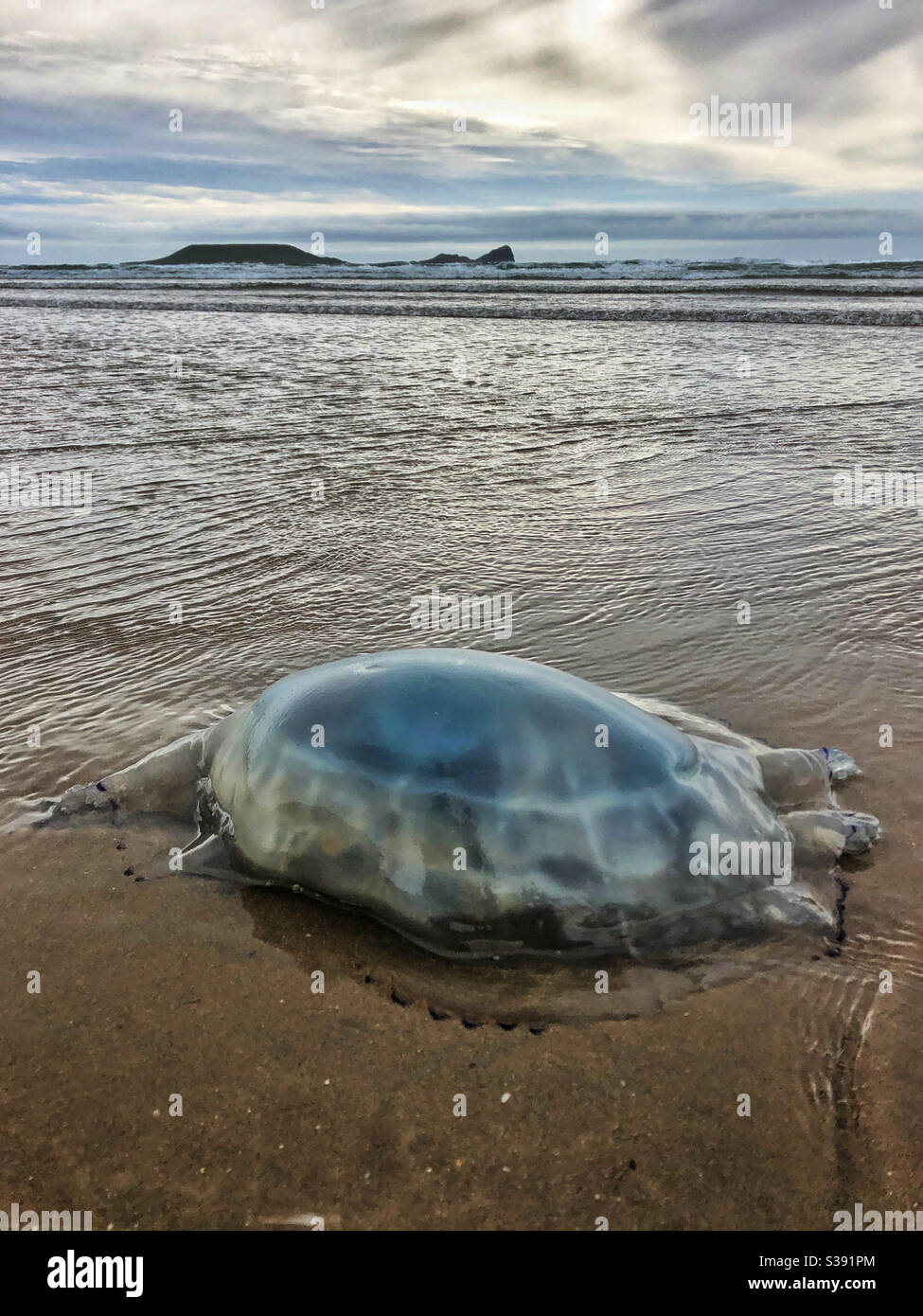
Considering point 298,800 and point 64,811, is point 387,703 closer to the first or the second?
point 298,800

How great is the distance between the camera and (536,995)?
257 cm

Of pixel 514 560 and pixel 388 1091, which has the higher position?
pixel 514 560

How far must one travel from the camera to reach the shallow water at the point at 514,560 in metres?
3.48

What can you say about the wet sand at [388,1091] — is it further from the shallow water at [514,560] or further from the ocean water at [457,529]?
the ocean water at [457,529]

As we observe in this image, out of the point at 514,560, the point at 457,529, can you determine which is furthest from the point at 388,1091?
the point at 457,529

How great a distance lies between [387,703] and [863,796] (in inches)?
79.6

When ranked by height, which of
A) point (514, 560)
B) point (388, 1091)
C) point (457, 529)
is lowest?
point (388, 1091)

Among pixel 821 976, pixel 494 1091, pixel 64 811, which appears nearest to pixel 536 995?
pixel 494 1091

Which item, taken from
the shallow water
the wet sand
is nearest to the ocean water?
the shallow water

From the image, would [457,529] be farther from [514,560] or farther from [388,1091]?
[388,1091]

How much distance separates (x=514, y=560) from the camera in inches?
240

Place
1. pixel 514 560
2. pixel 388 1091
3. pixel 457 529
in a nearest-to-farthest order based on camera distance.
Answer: pixel 388 1091
pixel 514 560
pixel 457 529

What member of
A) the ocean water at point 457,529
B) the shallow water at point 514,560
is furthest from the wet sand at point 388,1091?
the ocean water at point 457,529

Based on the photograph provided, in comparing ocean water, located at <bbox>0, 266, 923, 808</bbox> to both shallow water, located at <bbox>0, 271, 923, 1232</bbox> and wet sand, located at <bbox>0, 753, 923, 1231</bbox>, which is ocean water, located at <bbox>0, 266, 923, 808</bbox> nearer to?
shallow water, located at <bbox>0, 271, 923, 1232</bbox>
